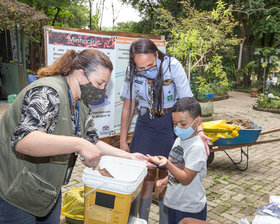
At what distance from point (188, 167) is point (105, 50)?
6.98 ft

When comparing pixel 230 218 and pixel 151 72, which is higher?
pixel 151 72

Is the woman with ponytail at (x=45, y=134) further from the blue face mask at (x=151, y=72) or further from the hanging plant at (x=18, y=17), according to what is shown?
the hanging plant at (x=18, y=17)

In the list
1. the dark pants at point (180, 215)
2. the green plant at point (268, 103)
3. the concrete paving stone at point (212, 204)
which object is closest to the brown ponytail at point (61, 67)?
the dark pants at point (180, 215)

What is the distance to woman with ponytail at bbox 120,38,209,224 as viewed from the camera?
2934 mm

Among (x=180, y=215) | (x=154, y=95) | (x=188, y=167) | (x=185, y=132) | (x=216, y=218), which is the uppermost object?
(x=154, y=95)

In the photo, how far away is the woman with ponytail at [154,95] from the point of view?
2.93m

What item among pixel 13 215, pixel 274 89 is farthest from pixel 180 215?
pixel 274 89

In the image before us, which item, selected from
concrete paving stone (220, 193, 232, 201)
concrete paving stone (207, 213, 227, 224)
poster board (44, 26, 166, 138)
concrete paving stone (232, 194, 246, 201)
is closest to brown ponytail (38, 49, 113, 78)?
poster board (44, 26, 166, 138)

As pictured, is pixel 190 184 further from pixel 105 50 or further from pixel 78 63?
pixel 105 50

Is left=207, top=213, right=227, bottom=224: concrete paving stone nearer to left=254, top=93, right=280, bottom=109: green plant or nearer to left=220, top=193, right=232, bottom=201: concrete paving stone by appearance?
left=220, top=193, right=232, bottom=201: concrete paving stone

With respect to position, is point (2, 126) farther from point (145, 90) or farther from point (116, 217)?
point (145, 90)

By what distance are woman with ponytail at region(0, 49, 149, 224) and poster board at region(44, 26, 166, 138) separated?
149cm

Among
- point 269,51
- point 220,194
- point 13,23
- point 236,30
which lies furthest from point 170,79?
point 236,30

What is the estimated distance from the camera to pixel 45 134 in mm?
1547
